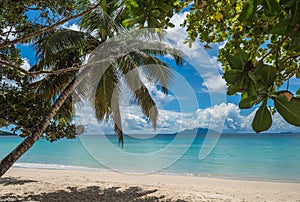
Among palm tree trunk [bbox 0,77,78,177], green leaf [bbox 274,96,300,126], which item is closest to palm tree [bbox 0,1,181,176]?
palm tree trunk [bbox 0,77,78,177]

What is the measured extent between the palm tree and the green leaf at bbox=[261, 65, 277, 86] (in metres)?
5.34

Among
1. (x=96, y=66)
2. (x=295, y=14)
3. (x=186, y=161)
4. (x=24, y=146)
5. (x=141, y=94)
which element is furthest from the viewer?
(x=186, y=161)

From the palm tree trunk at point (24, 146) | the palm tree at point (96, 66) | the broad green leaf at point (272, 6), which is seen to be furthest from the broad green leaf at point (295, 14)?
the palm tree at point (96, 66)

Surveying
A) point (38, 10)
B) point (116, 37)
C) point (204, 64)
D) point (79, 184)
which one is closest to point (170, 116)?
point (204, 64)

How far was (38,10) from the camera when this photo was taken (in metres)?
3.06

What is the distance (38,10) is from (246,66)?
292 cm

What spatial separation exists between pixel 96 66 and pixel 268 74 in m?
6.53

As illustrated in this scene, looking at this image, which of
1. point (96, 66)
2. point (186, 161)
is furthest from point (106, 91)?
point (186, 161)

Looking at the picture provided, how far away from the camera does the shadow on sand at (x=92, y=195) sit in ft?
19.7

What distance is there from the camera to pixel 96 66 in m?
6.93

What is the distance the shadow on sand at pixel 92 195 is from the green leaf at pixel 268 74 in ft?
19.9

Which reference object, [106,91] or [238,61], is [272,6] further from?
[106,91]

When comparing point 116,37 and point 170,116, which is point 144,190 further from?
point 170,116

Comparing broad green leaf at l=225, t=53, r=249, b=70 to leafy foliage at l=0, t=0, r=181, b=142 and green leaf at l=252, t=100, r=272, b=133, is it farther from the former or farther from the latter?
leafy foliage at l=0, t=0, r=181, b=142
